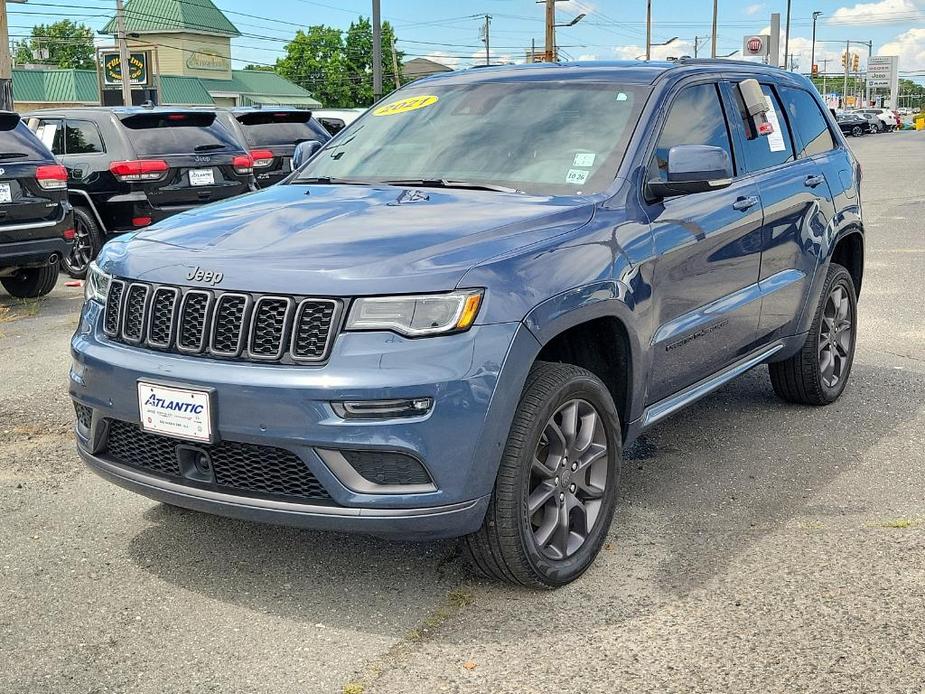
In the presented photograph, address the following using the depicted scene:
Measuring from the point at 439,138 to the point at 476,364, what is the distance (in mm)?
1820

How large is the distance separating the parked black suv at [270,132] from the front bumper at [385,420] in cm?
1129

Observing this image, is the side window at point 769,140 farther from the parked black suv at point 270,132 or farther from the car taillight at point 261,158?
the car taillight at point 261,158

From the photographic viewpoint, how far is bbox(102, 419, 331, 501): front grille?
358 cm

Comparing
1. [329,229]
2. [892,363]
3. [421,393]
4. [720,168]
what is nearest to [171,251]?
[329,229]

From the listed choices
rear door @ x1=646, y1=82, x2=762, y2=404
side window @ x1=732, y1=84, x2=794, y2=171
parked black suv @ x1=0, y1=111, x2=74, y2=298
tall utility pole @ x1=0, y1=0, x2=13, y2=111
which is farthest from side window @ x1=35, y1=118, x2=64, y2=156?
rear door @ x1=646, y1=82, x2=762, y2=404

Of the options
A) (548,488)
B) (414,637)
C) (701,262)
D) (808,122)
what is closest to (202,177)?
(808,122)

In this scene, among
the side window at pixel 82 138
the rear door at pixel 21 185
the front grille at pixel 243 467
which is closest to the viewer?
the front grille at pixel 243 467

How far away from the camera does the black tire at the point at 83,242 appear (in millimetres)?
12000

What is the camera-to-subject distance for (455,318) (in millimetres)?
3482

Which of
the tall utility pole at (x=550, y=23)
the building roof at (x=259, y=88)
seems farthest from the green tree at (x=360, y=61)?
the tall utility pole at (x=550, y=23)

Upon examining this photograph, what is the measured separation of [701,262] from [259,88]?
7563 cm

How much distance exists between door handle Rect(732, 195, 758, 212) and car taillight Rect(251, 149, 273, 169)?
33.3 ft

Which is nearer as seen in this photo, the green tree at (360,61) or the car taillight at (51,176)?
the car taillight at (51,176)

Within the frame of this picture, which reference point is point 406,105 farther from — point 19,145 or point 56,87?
point 56,87
